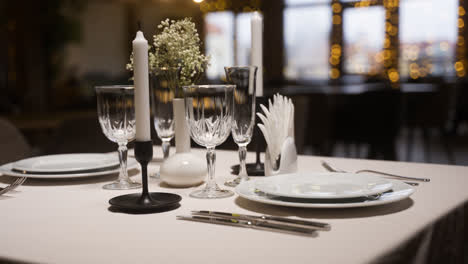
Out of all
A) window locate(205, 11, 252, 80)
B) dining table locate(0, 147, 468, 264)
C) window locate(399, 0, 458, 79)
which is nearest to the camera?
dining table locate(0, 147, 468, 264)

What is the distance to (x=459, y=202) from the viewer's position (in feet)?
3.39

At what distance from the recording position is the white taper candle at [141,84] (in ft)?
3.16

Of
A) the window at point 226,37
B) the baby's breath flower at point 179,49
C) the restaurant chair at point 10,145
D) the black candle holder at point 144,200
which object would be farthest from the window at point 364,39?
the black candle holder at point 144,200

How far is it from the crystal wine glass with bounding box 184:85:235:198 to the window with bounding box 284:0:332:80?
29.4 ft

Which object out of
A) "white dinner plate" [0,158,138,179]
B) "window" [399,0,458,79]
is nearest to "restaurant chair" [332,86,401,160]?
"white dinner plate" [0,158,138,179]

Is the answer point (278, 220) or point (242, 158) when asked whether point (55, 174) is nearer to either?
point (242, 158)

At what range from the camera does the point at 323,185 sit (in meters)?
1.09

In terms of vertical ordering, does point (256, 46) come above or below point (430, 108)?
above

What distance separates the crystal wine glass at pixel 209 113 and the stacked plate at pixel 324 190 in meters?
0.11

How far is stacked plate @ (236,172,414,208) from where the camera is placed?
3.09ft

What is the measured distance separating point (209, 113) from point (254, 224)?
0.28m

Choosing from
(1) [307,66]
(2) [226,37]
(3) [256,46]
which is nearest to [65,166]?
(3) [256,46]

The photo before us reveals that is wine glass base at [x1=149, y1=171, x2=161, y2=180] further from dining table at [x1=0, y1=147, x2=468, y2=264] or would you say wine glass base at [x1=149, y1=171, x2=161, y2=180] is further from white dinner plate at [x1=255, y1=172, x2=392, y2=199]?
white dinner plate at [x1=255, y1=172, x2=392, y2=199]

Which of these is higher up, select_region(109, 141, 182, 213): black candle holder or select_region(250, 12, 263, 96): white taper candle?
select_region(250, 12, 263, 96): white taper candle
